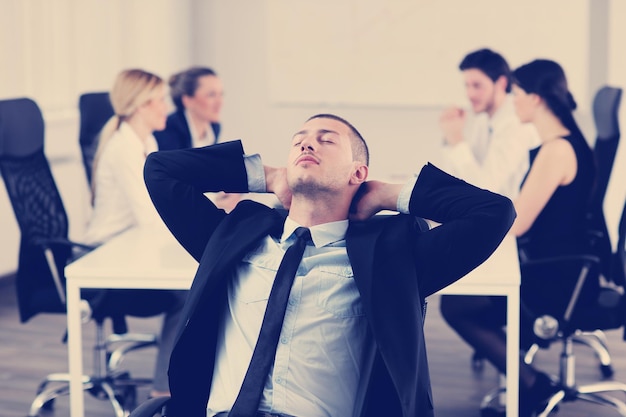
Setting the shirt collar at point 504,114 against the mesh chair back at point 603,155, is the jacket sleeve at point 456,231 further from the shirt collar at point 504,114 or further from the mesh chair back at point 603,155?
the shirt collar at point 504,114

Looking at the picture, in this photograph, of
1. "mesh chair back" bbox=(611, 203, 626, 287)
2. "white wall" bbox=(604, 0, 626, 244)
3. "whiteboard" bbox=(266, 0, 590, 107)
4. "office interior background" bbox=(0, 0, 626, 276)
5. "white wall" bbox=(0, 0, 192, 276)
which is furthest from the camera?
"whiteboard" bbox=(266, 0, 590, 107)

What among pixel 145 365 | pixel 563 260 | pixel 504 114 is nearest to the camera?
pixel 563 260

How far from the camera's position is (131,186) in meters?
3.76

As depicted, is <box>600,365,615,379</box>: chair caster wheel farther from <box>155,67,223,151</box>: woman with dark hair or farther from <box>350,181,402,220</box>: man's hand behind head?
<box>350,181,402,220</box>: man's hand behind head

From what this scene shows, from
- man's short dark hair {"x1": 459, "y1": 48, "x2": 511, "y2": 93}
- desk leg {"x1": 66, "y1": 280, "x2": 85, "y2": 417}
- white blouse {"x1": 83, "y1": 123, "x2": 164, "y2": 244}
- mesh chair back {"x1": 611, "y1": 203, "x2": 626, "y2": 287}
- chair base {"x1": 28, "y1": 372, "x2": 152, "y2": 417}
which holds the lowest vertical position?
chair base {"x1": 28, "y1": 372, "x2": 152, "y2": 417}

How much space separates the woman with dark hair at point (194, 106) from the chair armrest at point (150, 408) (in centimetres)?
251

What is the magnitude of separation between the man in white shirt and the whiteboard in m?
1.49

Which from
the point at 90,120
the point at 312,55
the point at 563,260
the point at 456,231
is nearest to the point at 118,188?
the point at 90,120

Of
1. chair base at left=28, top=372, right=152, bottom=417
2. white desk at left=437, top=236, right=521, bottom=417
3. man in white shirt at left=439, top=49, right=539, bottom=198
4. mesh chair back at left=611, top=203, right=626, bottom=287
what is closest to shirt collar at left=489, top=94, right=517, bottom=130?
man in white shirt at left=439, top=49, right=539, bottom=198

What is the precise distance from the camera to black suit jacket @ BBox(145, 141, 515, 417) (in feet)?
6.88

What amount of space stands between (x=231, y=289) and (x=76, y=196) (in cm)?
386

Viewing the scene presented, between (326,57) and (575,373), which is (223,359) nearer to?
(575,373)

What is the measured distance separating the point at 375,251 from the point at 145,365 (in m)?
2.28

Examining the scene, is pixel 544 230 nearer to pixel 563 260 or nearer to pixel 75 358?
pixel 563 260
